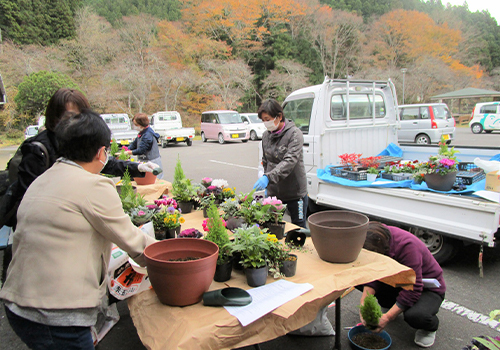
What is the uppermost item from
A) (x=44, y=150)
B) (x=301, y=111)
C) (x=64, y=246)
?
(x=301, y=111)

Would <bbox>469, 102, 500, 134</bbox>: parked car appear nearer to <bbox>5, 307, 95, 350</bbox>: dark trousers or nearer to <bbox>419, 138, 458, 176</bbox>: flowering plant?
<bbox>419, 138, 458, 176</bbox>: flowering plant

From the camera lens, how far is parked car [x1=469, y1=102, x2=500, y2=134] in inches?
738

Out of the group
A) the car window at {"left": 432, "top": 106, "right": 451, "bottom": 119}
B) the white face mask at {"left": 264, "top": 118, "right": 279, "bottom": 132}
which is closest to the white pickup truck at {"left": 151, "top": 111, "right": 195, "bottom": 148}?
the car window at {"left": 432, "top": 106, "right": 451, "bottom": 119}

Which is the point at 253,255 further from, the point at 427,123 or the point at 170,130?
the point at 170,130

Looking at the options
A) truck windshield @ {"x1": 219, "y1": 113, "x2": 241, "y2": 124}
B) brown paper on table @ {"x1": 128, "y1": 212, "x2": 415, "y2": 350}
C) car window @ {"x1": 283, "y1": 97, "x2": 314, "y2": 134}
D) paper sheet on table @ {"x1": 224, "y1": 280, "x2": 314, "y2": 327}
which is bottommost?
brown paper on table @ {"x1": 128, "y1": 212, "x2": 415, "y2": 350}

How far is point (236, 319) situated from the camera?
142 centimetres

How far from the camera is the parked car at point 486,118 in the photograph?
18.8m

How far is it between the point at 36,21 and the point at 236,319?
4020 centimetres

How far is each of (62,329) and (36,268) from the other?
28 centimetres

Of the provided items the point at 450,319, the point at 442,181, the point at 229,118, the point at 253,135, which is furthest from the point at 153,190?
the point at 253,135

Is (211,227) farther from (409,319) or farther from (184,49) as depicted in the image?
(184,49)

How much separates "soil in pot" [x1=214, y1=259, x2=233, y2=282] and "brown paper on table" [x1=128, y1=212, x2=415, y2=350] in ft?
0.10

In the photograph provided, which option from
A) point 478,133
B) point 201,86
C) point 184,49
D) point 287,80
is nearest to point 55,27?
point 184,49

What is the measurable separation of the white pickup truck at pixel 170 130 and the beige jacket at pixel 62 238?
16.7m
